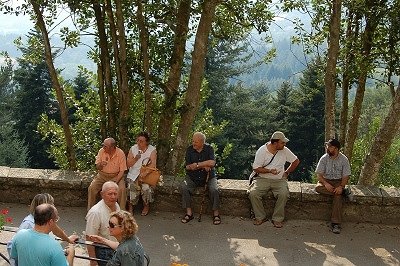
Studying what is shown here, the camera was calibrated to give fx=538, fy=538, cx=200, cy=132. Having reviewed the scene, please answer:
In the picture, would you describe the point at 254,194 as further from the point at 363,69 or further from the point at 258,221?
the point at 363,69

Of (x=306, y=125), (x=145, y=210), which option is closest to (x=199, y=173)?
(x=145, y=210)

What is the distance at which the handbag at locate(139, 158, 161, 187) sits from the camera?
8.08 metres

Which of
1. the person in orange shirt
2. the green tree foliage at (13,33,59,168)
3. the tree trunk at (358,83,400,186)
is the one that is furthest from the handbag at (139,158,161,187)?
the green tree foliage at (13,33,59,168)

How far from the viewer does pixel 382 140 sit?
9.27 metres

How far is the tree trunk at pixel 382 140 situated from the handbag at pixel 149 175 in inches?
156

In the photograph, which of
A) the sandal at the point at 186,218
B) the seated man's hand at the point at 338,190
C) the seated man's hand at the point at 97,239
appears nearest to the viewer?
the seated man's hand at the point at 97,239

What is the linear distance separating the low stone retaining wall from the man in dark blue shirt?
0.17 meters

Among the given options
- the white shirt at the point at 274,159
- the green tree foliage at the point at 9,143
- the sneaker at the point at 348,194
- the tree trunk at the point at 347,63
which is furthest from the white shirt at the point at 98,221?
the green tree foliage at the point at 9,143

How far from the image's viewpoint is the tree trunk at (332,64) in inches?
396

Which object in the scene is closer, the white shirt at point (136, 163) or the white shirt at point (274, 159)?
the white shirt at point (274, 159)

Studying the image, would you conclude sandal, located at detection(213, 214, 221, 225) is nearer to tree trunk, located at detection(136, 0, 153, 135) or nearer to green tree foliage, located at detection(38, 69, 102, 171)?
tree trunk, located at detection(136, 0, 153, 135)

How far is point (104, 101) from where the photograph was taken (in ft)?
35.3

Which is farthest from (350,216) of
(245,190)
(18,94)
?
(18,94)

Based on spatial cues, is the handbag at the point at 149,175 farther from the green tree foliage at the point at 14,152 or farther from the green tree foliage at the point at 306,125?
the green tree foliage at the point at 306,125
